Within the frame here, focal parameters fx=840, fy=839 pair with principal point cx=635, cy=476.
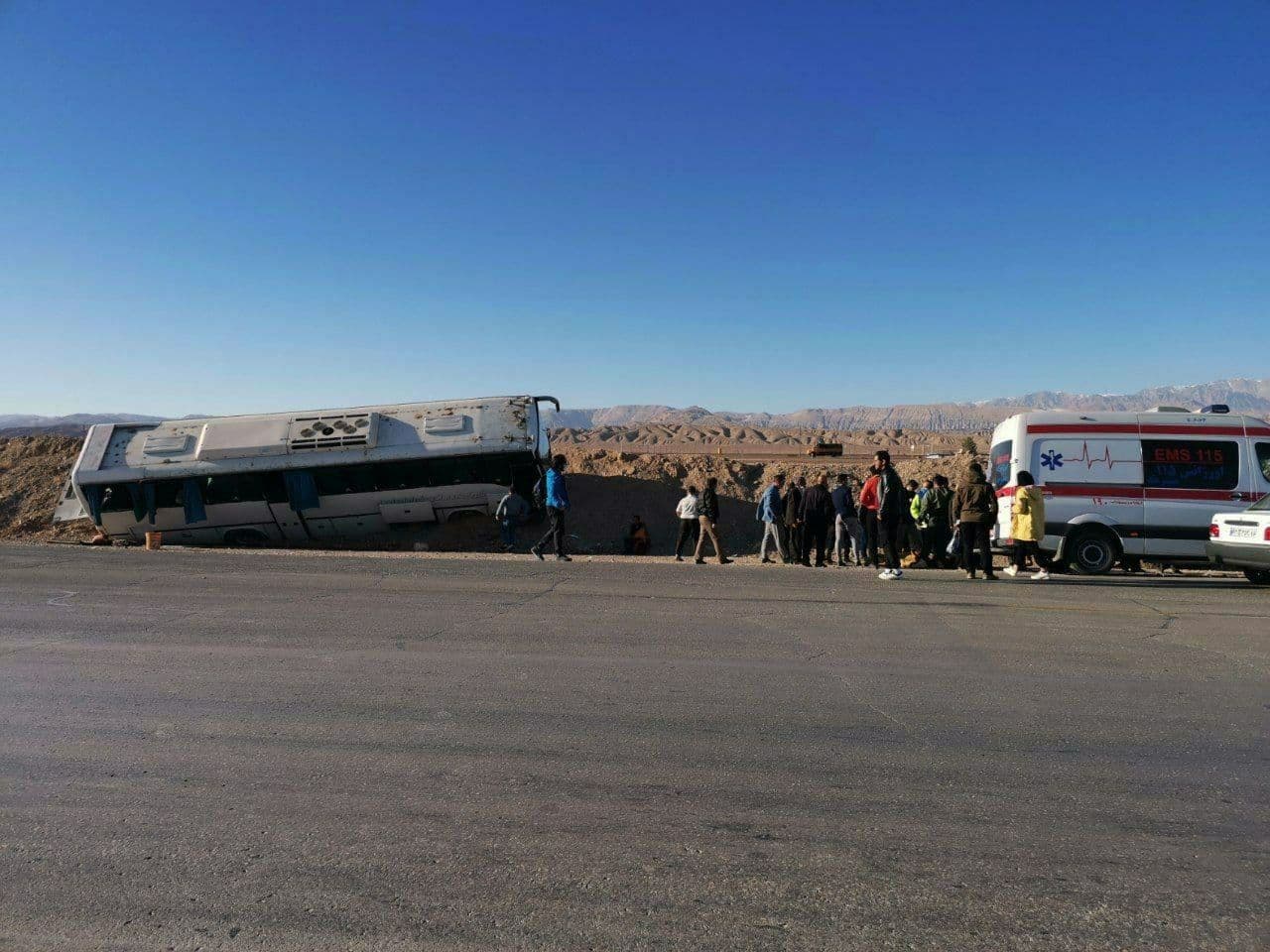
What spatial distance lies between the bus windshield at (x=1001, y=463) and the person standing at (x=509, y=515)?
9.92 metres

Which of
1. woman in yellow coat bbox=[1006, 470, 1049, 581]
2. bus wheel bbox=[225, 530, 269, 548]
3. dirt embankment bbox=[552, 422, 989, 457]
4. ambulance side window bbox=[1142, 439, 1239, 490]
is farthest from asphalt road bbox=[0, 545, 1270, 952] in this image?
dirt embankment bbox=[552, 422, 989, 457]

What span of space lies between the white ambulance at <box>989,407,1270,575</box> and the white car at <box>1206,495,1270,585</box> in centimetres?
87

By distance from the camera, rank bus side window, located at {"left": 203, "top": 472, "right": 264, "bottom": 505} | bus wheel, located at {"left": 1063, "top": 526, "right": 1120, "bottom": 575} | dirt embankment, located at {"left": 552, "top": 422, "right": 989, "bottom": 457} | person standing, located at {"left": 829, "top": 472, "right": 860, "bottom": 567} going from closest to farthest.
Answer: bus wheel, located at {"left": 1063, "top": 526, "right": 1120, "bottom": 575} < person standing, located at {"left": 829, "top": 472, "right": 860, "bottom": 567} < bus side window, located at {"left": 203, "top": 472, "right": 264, "bottom": 505} < dirt embankment, located at {"left": 552, "top": 422, "right": 989, "bottom": 457}

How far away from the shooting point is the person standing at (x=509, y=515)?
1869 centimetres

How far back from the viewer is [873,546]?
1476cm

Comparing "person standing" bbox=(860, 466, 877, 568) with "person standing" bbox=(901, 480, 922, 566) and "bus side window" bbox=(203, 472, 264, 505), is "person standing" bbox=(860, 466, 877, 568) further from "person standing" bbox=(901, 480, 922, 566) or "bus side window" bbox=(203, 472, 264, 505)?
"bus side window" bbox=(203, 472, 264, 505)

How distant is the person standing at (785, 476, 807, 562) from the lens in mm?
16219

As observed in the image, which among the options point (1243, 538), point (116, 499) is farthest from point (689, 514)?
point (116, 499)

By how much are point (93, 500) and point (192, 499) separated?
2.17 m

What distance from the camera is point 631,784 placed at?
4512mm

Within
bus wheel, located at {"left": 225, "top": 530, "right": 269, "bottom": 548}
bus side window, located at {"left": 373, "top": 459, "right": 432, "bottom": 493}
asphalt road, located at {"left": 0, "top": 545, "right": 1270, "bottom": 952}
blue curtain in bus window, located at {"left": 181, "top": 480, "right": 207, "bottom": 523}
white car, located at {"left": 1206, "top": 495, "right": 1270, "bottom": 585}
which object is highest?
bus side window, located at {"left": 373, "top": 459, "right": 432, "bottom": 493}

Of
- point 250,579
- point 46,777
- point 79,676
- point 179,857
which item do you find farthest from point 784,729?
point 250,579

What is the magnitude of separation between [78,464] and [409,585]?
482 inches

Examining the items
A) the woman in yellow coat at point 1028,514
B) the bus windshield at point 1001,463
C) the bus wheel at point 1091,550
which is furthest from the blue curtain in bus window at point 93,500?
the bus wheel at point 1091,550
